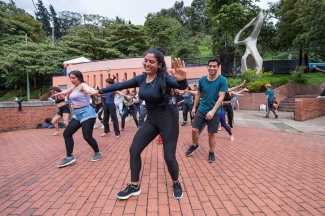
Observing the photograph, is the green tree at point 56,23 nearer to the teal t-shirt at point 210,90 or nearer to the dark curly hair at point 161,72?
the teal t-shirt at point 210,90

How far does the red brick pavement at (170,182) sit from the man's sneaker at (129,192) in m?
0.07

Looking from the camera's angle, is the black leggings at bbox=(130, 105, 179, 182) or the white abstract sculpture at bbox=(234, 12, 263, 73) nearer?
the black leggings at bbox=(130, 105, 179, 182)

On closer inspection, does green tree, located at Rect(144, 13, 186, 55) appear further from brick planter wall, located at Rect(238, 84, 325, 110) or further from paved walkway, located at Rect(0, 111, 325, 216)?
paved walkway, located at Rect(0, 111, 325, 216)

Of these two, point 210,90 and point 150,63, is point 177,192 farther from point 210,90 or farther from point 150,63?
point 210,90

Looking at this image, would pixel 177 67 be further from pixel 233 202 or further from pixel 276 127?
pixel 276 127

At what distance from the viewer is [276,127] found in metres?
8.61

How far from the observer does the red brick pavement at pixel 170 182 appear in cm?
256

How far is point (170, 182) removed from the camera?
3.27m

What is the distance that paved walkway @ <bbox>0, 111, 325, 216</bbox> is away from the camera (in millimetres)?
2564

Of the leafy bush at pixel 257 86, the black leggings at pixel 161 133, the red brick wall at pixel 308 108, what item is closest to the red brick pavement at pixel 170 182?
the black leggings at pixel 161 133

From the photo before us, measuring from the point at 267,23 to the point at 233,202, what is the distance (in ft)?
98.8

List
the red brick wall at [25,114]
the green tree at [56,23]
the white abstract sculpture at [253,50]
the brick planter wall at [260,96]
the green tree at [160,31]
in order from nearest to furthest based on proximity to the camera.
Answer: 1. the red brick wall at [25,114]
2. the brick planter wall at [260,96]
3. the white abstract sculpture at [253,50]
4. the green tree at [160,31]
5. the green tree at [56,23]

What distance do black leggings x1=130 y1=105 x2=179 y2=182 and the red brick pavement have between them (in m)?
0.50

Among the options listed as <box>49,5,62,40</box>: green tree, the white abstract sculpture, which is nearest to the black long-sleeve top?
the white abstract sculpture
